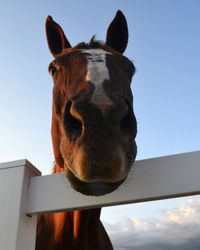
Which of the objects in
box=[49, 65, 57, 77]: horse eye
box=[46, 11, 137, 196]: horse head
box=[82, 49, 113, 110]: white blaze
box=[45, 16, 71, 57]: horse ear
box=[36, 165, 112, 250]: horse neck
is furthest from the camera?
box=[45, 16, 71, 57]: horse ear

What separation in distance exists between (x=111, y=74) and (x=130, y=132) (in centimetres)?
53

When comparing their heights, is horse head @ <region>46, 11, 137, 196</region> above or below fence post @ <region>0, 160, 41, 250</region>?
above

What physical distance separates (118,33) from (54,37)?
824 mm

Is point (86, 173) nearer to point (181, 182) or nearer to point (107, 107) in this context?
point (107, 107)

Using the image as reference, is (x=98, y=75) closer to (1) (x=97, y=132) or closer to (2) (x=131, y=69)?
(1) (x=97, y=132)

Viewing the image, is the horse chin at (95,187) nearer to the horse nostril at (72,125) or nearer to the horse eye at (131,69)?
the horse nostril at (72,125)

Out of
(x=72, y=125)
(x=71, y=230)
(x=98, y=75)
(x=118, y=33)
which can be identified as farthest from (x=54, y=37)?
(x=71, y=230)

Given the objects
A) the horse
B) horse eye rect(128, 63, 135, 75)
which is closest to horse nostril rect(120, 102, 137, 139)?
the horse

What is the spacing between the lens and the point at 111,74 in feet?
5.43

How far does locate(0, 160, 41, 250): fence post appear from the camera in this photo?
1206 millimetres

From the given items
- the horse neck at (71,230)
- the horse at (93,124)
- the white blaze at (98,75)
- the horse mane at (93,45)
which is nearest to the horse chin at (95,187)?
the horse at (93,124)

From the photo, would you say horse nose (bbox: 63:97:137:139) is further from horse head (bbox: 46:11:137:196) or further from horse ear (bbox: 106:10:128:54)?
horse ear (bbox: 106:10:128:54)

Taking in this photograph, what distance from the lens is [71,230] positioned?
2523mm

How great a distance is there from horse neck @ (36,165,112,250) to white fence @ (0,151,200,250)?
3.82 feet
